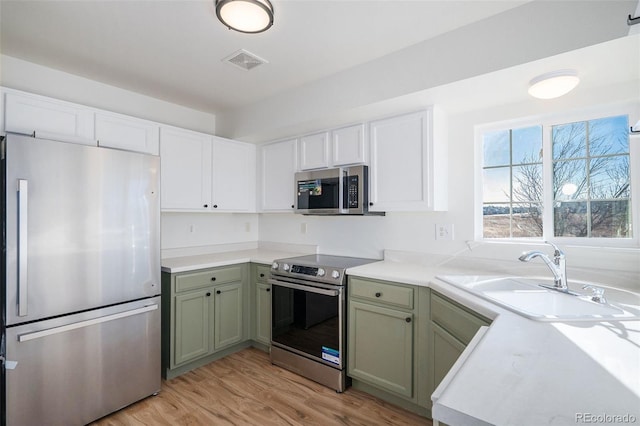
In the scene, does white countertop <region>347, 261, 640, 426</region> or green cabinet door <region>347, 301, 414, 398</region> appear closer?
white countertop <region>347, 261, 640, 426</region>

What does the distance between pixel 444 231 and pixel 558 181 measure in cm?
82

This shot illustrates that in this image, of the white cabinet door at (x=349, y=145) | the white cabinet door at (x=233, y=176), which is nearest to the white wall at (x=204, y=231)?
the white cabinet door at (x=233, y=176)

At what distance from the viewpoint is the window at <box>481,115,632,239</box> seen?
1.96 meters

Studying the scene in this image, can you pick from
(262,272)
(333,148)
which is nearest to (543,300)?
(333,148)

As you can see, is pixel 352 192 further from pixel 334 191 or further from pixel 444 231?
pixel 444 231

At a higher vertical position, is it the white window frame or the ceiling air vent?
the ceiling air vent

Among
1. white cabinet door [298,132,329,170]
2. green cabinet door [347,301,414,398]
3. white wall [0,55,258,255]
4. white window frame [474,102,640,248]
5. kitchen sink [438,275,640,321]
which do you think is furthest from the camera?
white cabinet door [298,132,329,170]

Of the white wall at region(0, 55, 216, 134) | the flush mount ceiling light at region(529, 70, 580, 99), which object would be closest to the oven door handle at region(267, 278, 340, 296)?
the flush mount ceiling light at region(529, 70, 580, 99)

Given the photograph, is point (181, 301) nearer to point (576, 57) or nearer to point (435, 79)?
point (435, 79)

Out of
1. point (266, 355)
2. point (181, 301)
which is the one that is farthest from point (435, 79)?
point (266, 355)

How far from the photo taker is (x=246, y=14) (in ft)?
5.49

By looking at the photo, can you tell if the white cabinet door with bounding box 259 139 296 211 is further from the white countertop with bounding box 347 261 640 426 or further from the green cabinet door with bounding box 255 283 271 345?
the white countertop with bounding box 347 261 640 426

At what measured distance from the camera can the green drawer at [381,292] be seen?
2.11 metres

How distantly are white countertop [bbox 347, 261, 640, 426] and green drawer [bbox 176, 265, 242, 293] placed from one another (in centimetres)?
226
